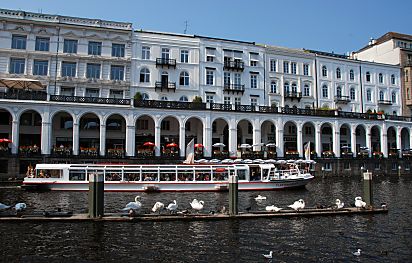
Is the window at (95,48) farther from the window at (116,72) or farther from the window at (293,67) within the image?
the window at (293,67)

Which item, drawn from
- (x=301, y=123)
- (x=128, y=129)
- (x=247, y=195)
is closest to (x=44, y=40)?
(x=128, y=129)

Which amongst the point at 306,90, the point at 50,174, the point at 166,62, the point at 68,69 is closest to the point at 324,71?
the point at 306,90

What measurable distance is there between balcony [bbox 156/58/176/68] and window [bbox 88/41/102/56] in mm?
8168

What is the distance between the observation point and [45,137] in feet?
140

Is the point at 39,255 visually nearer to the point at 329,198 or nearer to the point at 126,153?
the point at 329,198

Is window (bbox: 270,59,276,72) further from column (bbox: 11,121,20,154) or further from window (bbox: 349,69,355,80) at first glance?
column (bbox: 11,121,20,154)

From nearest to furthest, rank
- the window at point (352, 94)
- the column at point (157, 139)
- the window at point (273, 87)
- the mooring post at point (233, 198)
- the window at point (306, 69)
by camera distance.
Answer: the mooring post at point (233, 198) → the column at point (157, 139) → the window at point (273, 87) → the window at point (306, 69) → the window at point (352, 94)

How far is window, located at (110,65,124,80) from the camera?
167 ft

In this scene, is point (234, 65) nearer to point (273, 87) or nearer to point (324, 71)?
point (273, 87)

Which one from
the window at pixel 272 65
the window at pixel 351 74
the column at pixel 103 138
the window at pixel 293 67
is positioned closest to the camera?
the column at pixel 103 138

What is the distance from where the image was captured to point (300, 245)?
15.6 metres

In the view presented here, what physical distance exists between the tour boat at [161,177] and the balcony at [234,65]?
23.5 meters

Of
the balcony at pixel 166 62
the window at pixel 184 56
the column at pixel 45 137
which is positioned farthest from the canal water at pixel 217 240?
the window at pixel 184 56

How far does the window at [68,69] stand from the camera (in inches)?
Answer: 1931
